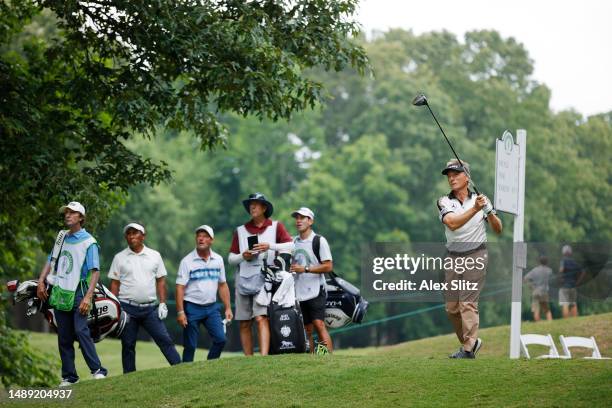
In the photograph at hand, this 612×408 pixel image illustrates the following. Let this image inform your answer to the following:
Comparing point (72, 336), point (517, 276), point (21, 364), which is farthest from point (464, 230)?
point (21, 364)

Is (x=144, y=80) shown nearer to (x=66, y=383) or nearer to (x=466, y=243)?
(x=66, y=383)

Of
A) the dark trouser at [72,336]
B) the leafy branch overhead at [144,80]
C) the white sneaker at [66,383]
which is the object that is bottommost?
the white sneaker at [66,383]

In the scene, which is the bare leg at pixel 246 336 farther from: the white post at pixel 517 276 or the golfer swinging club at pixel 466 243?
the white post at pixel 517 276

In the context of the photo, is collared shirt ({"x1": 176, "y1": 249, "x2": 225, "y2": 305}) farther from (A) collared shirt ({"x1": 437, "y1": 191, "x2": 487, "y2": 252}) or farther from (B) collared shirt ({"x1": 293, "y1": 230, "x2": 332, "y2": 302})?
(A) collared shirt ({"x1": 437, "y1": 191, "x2": 487, "y2": 252})

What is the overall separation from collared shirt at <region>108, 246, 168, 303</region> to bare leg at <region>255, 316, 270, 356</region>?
1.24m

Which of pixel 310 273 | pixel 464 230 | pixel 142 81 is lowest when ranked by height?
pixel 310 273

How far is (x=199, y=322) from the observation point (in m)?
14.8

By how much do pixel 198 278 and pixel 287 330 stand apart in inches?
52.5

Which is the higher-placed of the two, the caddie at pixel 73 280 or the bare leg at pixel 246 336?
the caddie at pixel 73 280

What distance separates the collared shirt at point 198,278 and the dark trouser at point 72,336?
1398 mm

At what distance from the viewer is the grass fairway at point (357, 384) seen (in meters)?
10.7

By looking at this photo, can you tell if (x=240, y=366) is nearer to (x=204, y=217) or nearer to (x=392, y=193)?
(x=392, y=193)

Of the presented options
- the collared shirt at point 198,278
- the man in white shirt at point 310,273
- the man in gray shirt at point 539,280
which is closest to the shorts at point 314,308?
the man in white shirt at point 310,273

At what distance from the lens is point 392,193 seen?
2314 inches
